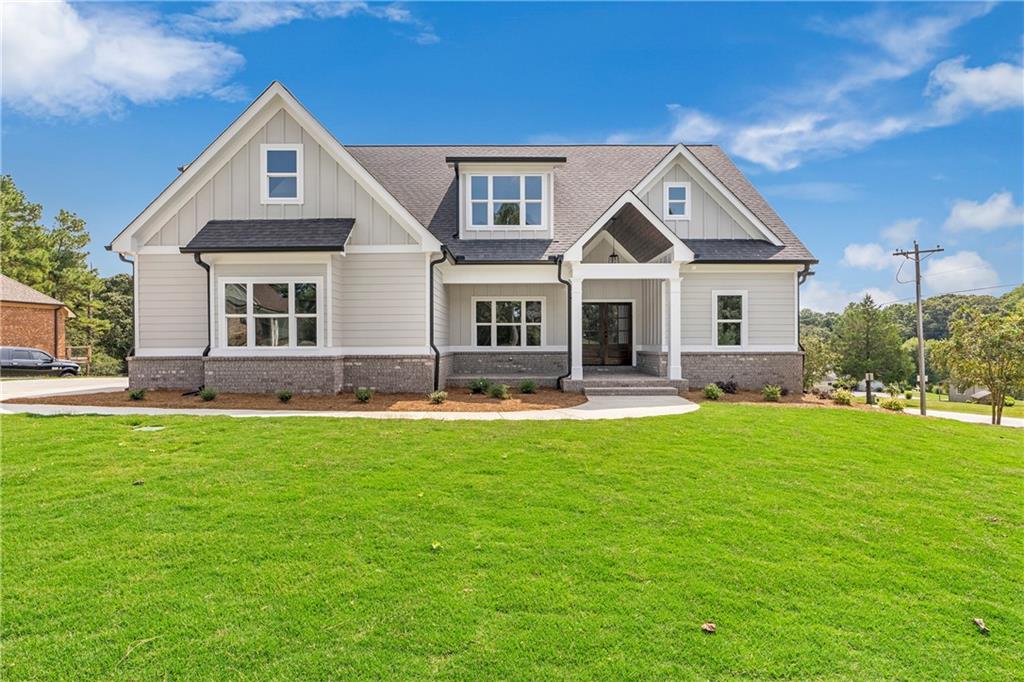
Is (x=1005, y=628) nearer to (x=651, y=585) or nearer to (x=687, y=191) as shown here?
(x=651, y=585)

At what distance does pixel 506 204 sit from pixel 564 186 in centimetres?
326

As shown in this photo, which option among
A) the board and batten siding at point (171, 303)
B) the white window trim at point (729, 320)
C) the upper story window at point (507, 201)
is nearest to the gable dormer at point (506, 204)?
the upper story window at point (507, 201)

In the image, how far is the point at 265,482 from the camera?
5605 millimetres

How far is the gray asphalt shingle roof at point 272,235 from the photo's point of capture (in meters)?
12.2

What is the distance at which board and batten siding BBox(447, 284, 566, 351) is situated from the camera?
16.4 meters

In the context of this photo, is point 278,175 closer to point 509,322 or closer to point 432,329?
point 432,329

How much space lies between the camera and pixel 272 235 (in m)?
12.8

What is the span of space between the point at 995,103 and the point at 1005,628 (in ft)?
86.2

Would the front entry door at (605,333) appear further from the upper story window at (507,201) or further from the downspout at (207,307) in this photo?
the downspout at (207,307)

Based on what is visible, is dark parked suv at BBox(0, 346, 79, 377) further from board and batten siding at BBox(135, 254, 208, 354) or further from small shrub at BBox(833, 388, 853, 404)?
small shrub at BBox(833, 388, 853, 404)

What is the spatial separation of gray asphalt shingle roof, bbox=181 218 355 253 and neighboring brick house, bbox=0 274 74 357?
83.6ft

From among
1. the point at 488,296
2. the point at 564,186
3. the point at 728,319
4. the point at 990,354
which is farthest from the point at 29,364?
the point at 990,354

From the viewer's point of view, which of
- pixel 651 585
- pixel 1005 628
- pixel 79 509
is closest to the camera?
pixel 1005 628

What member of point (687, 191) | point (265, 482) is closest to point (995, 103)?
point (687, 191)
